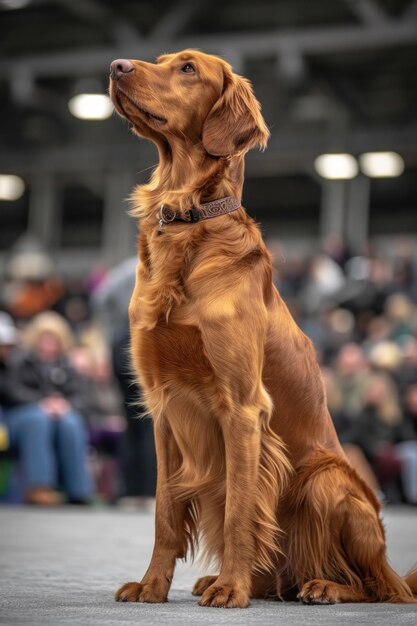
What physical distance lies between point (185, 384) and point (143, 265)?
0.46 metres

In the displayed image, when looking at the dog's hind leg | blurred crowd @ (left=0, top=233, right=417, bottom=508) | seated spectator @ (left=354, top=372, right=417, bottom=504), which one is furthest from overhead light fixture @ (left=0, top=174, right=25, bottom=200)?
the dog's hind leg

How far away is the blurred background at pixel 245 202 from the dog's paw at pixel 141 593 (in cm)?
377

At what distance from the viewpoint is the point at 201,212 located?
13.0 feet

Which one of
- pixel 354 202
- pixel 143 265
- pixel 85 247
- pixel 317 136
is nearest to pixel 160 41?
pixel 317 136

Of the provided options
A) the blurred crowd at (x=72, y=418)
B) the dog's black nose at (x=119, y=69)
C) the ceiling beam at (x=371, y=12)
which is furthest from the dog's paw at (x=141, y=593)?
A: the ceiling beam at (x=371, y=12)

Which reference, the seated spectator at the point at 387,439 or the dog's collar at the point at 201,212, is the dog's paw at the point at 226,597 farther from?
the seated spectator at the point at 387,439

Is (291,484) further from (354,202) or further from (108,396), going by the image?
(354,202)

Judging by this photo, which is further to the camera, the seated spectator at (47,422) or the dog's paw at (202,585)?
the seated spectator at (47,422)

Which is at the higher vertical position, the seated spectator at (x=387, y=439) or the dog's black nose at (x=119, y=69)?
the dog's black nose at (x=119, y=69)

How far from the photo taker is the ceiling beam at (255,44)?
15.3m

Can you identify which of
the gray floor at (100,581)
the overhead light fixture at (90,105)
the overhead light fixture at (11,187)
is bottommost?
the gray floor at (100,581)

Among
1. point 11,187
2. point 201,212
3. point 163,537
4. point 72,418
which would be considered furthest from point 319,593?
point 11,187

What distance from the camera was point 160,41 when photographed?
54.1 ft

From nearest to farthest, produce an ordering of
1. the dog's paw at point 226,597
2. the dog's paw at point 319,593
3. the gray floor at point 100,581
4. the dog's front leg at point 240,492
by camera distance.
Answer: the gray floor at point 100,581
the dog's paw at point 226,597
the dog's front leg at point 240,492
the dog's paw at point 319,593
